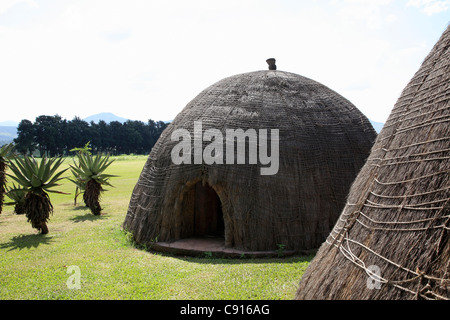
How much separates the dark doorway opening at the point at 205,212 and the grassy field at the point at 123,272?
1.59 metres

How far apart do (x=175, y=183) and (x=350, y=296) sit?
5838 mm

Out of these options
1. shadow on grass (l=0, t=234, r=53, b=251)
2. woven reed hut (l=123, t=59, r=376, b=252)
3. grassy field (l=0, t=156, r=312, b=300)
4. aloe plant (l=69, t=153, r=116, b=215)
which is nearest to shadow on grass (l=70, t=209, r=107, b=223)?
aloe plant (l=69, t=153, r=116, b=215)

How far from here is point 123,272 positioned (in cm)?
721

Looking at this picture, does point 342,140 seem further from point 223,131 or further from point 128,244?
point 128,244

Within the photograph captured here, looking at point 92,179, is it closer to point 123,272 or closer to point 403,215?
point 123,272

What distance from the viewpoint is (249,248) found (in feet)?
26.0

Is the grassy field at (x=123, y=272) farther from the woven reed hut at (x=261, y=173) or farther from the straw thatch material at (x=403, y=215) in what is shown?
the straw thatch material at (x=403, y=215)

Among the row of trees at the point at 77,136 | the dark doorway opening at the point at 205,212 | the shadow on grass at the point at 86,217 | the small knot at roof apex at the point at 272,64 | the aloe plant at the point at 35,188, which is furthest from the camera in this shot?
the row of trees at the point at 77,136

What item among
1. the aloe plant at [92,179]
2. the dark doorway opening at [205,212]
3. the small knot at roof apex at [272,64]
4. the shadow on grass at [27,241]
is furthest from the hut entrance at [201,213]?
the aloe plant at [92,179]

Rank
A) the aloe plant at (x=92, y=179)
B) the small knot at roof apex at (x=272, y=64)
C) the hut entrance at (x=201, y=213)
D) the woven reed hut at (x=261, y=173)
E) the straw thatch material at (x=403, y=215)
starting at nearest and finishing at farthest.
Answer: the straw thatch material at (x=403, y=215)
the woven reed hut at (x=261, y=173)
the hut entrance at (x=201, y=213)
the small knot at roof apex at (x=272, y=64)
the aloe plant at (x=92, y=179)

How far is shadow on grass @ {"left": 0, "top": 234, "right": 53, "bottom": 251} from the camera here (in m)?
A: 9.82

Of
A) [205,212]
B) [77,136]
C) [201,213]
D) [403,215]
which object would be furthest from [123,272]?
[77,136]

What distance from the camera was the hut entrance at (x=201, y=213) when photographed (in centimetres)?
923
